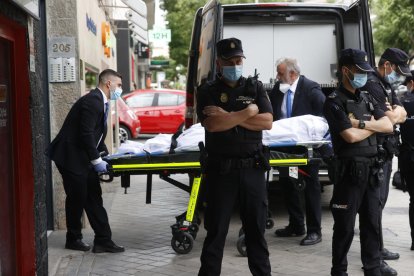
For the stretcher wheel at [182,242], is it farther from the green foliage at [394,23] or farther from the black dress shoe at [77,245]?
the green foliage at [394,23]

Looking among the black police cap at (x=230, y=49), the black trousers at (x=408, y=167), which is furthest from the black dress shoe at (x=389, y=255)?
the black police cap at (x=230, y=49)

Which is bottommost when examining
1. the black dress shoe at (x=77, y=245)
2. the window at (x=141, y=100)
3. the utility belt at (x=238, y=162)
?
the black dress shoe at (x=77, y=245)

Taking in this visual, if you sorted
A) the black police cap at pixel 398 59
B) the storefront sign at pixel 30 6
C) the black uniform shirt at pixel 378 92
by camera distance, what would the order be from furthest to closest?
the black police cap at pixel 398 59, the black uniform shirt at pixel 378 92, the storefront sign at pixel 30 6

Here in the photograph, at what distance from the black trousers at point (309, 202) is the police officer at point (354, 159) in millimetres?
1602

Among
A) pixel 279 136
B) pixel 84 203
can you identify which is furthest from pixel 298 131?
pixel 84 203

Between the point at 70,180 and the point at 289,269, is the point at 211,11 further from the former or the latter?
the point at 289,269

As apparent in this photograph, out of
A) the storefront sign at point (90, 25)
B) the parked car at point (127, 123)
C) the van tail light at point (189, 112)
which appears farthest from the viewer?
the parked car at point (127, 123)

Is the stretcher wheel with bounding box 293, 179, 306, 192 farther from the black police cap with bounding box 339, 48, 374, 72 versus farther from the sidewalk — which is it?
the black police cap with bounding box 339, 48, 374, 72

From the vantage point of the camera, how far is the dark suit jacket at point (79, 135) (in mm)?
6512

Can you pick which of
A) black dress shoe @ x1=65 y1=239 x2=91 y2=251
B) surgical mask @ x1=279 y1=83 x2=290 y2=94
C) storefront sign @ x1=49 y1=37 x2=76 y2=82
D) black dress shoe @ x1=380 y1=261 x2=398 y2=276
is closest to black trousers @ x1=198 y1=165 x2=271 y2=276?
black dress shoe @ x1=380 y1=261 x2=398 y2=276

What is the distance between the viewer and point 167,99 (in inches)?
804

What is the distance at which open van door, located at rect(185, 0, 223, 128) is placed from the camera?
7832 mm

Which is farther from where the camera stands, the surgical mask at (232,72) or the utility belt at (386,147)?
the utility belt at (386,147)

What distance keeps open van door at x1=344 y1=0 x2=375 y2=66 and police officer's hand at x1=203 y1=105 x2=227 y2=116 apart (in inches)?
140
